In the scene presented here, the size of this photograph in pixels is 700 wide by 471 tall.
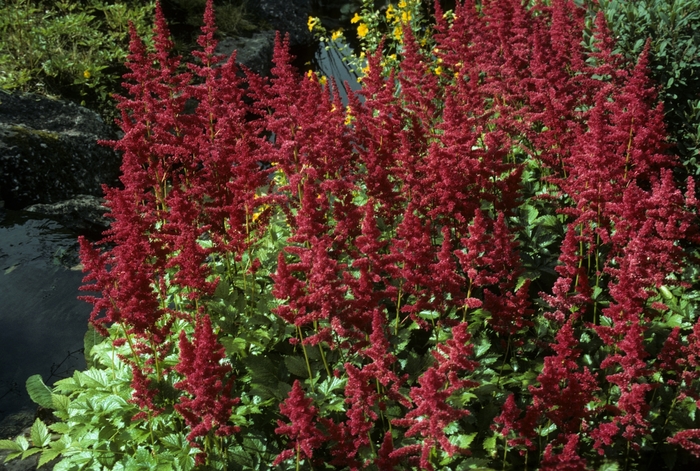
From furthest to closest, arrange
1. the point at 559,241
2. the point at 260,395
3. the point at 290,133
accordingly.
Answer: the point at 559,241, the point at 290,133, the point at 260,395

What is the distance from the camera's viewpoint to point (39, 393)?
3.74 metres

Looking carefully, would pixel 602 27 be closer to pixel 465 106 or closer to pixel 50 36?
pixel 465 106

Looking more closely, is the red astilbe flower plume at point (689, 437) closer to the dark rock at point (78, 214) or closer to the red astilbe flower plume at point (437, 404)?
the red astilbe flower plume at point (437, 404)

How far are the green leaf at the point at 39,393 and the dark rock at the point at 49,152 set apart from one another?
3.30m

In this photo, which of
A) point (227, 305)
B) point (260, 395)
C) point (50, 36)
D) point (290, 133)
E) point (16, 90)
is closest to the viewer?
point (260, 395)

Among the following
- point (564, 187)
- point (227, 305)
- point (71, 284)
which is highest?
point (564, 187)

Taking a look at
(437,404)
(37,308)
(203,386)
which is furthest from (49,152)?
(437,404)

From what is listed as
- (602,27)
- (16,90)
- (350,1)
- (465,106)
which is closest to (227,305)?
(465,106)

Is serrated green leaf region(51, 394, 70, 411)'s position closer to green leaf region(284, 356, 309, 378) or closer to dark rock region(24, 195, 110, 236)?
green leaf region(284, 356, 309, 378)

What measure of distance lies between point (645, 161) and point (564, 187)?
50 cm

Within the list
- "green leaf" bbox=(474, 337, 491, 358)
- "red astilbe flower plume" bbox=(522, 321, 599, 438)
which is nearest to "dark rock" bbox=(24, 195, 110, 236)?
"green leaf" bbox=(474, 337, 491, 358)

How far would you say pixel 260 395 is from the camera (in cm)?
324

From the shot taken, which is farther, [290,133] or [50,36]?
[50,36]

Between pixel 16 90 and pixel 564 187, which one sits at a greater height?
pixel 16 90
